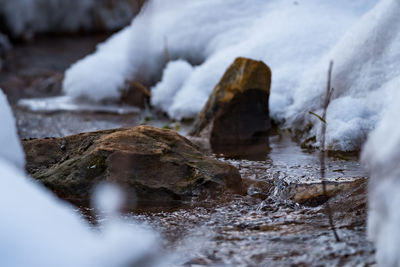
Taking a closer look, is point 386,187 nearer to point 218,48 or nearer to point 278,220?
point 278,220

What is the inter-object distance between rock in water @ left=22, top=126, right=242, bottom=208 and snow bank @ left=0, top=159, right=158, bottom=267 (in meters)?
0.84

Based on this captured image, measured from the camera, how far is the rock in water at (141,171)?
2396 mm

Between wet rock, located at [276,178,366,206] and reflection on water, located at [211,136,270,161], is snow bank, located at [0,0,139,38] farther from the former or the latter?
wet rock, located at [276,178,366,206]

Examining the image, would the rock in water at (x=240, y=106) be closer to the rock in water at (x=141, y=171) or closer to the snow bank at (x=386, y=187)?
the rock in water at (x=141, y=171)

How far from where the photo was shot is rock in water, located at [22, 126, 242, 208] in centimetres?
240

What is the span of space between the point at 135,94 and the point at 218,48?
3.63 feet

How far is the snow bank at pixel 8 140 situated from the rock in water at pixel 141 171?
1.21ft

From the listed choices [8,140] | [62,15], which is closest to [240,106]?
[8,140]

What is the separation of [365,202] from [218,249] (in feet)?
2.07

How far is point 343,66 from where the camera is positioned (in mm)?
3984

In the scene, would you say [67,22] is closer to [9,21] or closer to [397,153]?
[9,21]

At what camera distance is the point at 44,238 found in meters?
1.31

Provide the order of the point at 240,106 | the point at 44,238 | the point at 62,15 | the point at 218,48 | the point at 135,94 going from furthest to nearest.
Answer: the point at 62,15
the point at 135,94
the point at 218,48
the point at 240,106
the point at 44,238

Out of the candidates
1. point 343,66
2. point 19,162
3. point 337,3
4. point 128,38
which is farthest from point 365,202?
point 128,38
